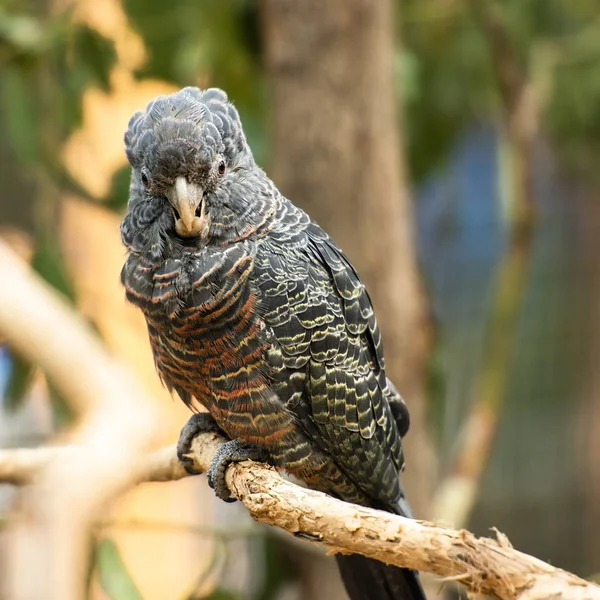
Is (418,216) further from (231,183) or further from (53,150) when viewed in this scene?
(231,183)

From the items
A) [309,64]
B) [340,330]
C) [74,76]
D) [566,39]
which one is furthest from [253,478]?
[566,39]

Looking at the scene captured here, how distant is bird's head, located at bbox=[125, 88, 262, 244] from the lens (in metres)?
1.61

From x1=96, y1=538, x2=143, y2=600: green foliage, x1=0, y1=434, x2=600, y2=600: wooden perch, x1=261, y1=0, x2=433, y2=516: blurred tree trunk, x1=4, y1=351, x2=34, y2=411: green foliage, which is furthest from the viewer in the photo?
x1=261, y1=0, x2=433, y2=516: blurred tree trunk

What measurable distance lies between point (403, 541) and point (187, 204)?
0.73 metres

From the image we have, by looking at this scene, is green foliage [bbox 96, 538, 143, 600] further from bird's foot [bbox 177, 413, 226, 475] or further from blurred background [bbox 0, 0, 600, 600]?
bird's foot [bbox 177, 413, 226, 475]

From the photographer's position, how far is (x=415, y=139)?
12.0 ft

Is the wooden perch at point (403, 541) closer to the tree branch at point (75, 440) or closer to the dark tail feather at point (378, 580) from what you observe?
the tree branch at point (75, 440)

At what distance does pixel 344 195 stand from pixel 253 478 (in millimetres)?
1375

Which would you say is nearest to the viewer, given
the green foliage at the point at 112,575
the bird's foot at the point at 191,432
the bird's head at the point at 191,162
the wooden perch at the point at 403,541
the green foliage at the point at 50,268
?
the wooden perch at the point at 403,541

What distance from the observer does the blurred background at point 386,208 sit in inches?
109

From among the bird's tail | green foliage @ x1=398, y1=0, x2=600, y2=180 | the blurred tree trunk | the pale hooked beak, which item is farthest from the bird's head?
green foliage @ x1=398, y1=0, x2=600, y2=180

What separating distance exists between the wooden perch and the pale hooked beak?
0.48 meters

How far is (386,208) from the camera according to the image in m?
2.84

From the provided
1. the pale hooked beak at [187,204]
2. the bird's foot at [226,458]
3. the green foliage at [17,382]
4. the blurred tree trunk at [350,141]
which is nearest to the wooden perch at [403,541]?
the bird's foot at [226,458]
